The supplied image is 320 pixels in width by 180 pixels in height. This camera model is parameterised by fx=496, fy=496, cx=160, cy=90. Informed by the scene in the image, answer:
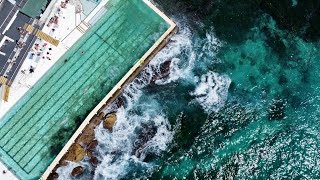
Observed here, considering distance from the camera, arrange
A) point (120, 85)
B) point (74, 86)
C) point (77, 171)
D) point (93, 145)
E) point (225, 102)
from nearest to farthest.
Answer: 1. point (77, 171)
2. point (93, 145)
3. point (74, 86)
4. point (120, 85)
5. point (225, 102)

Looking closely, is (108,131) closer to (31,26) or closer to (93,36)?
(93,36)

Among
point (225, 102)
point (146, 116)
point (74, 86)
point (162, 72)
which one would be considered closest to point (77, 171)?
point (74, 86)

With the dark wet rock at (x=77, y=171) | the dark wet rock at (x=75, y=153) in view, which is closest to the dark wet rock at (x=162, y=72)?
the dark wet rock at (x=75, y=153)

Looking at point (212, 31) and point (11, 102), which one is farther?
point (212, 31)

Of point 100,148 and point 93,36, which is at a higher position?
point 93,36

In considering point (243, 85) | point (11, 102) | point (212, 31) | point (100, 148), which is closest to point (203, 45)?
point (212, 31)

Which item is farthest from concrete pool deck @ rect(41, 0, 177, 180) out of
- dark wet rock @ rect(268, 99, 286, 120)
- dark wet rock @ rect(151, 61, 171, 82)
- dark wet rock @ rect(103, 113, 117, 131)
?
dark wet rock @ rect(268, 99, 286, 120)

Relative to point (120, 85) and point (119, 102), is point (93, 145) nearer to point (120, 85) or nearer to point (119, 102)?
point (119, 102)

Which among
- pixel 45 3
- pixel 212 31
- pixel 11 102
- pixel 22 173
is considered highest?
pixel 212 31

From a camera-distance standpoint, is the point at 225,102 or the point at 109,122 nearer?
the point at 109,122
